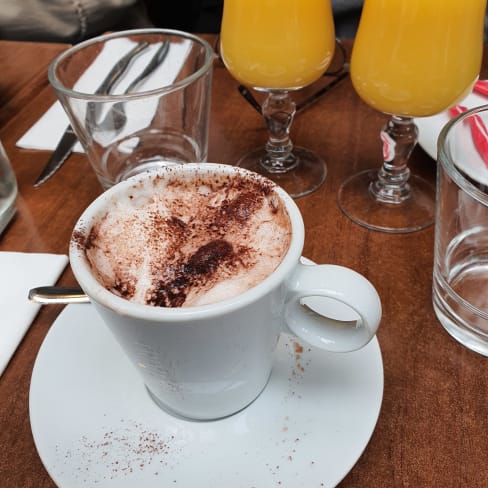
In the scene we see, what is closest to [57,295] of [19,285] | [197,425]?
[19,285]

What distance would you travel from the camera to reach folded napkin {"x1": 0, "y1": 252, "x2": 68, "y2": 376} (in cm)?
51

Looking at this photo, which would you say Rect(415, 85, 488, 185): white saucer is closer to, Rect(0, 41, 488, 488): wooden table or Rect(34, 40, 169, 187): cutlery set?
Rect(0, 41, 488, 488): wooden table

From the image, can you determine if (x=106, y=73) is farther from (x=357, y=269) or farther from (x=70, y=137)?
(x=357, y=269)

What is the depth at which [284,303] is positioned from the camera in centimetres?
37

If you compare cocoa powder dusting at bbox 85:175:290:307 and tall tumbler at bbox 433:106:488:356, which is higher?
cocoa powder dusting at bbox 85:175:290:307

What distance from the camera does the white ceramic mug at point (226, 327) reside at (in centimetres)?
32

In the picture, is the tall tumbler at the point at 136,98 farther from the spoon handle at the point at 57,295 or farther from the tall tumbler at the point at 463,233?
the tall tumbler at the point at 463,233

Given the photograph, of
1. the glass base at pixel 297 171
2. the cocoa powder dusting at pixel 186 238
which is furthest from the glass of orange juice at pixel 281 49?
the cocoa powder dusting at pixel 186 238

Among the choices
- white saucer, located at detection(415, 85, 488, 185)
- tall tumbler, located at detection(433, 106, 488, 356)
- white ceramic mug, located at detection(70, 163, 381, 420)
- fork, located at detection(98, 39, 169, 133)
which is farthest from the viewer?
fork, located at detection(98, 39, 169, 133)

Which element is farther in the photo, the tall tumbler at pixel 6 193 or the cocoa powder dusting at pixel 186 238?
the tall tumbler at pixel 6 193

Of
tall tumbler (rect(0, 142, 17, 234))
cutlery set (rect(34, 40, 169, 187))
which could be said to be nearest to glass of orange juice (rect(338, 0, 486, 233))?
cutlery set (rect(34, 40, 169, 187))

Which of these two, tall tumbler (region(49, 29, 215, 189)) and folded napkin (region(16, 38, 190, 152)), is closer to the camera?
tall tumbler (region(49, 29, 215, 189))

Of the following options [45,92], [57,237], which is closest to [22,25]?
[45,92]

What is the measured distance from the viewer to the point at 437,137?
67cm
